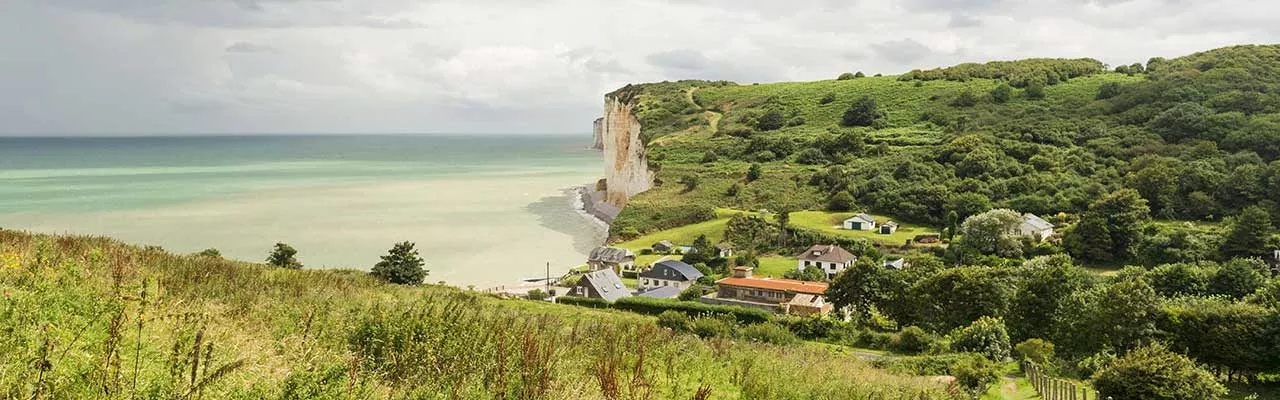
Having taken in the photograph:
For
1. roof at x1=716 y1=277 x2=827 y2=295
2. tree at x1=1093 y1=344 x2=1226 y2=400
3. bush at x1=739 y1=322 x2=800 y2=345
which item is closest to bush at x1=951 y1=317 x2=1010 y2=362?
bush at x1=739 y1=322 x2=800 y2=345

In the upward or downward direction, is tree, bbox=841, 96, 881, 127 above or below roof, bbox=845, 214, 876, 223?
above

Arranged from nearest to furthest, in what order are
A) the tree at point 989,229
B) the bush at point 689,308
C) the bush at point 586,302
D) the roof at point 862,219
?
1. the bush at point 689,308
2. the bush at point 586,302
3. the tree at point 989,229
4. the roof at point 862,219

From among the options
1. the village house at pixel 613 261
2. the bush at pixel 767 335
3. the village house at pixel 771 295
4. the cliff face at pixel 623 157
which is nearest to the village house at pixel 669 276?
the village house at pixel 613 261

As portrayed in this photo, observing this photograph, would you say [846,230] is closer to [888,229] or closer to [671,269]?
[888,229]

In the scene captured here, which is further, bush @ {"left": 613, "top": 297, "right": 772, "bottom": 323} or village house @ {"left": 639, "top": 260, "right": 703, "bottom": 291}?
village house @ {"left": 639, "top": 260, "right": 703, "bottom": 291}

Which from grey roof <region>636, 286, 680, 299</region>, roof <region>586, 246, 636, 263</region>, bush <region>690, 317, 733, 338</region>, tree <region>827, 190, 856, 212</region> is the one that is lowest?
grey roof <region>636, 286, 680, 299</region>

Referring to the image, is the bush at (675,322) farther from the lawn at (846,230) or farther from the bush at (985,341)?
the lawn at (846,230)

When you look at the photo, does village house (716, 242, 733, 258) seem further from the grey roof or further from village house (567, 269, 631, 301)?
village house (567, 269, 631, 301)

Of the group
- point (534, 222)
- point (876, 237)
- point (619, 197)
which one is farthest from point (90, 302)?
point (619, 197)
